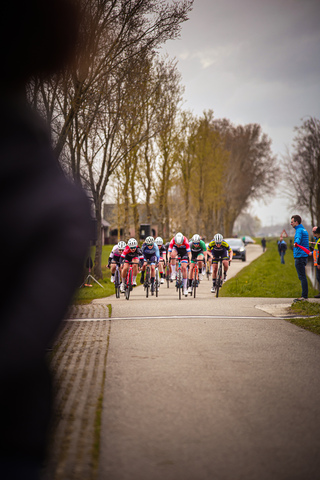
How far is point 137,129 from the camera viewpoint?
95.8 ft

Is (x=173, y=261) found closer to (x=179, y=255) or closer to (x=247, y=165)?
(x=179, y=255)

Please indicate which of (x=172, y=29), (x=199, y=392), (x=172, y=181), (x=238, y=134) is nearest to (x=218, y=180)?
(x=238, y=134)

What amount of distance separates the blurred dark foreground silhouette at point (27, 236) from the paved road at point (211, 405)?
0.63 meters

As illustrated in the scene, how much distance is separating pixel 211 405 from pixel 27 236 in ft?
7.13

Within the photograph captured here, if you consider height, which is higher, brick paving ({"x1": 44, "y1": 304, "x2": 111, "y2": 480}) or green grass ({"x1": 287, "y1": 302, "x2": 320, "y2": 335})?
green grass ({"x1": 287, "y1": 302, "x2": 320, "y2": 335})

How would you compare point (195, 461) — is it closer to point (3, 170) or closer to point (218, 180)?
point (3, 170)

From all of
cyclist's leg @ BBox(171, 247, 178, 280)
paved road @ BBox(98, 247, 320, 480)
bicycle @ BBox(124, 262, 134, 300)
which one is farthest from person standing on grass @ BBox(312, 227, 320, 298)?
paved road @ BBox(98, 247, 320, 480)

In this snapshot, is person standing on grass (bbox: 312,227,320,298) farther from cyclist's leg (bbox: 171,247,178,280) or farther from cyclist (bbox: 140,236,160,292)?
cyclist (bbox: 140,236,160,292)

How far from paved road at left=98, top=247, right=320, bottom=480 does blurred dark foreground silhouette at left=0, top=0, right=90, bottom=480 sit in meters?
0.63

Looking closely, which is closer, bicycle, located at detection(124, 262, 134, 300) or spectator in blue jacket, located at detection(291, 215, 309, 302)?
spectator in blue jacket, located at detection(291, 215, 309, 302)

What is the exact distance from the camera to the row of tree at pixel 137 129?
48.1 ft

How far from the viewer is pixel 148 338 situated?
8680mm

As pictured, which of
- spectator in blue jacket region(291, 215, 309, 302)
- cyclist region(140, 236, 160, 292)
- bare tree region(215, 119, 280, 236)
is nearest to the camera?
spectator in blue jacket region(291, 215, 309, 302)

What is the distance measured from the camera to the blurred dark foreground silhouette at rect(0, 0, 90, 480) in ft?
12.9
